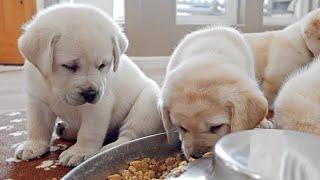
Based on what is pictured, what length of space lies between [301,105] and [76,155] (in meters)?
0.66

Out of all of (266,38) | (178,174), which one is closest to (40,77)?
(178,174)

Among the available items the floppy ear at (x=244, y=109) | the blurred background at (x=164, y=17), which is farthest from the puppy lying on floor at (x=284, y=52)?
the blurred background at (x=164, y=17)

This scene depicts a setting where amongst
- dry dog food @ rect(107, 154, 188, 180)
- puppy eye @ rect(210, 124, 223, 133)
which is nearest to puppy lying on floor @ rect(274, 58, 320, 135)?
puppy eye @ rect(210, 124, 223, 133)

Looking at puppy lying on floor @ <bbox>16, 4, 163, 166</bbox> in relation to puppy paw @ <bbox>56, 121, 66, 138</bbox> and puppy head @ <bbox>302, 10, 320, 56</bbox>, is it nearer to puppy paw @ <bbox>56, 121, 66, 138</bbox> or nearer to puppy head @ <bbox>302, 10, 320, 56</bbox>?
puppy paw @ <bbox>56, 121, 66, 138</bbox>

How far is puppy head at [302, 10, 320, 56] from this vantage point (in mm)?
2025

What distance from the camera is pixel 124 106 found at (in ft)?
4.92

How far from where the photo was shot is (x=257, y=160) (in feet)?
3.02

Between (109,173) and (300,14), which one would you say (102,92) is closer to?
(109,173)

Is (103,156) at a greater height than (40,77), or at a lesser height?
lesser

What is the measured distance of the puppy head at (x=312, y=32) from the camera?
2.03 meters

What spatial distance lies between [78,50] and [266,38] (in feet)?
4.00

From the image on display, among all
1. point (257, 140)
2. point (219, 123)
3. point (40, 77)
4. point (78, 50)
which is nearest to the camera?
point (257, 140)

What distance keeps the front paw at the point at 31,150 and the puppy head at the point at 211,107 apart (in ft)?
1.64

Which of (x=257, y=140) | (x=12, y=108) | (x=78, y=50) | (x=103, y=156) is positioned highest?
(x=78, y=50)
